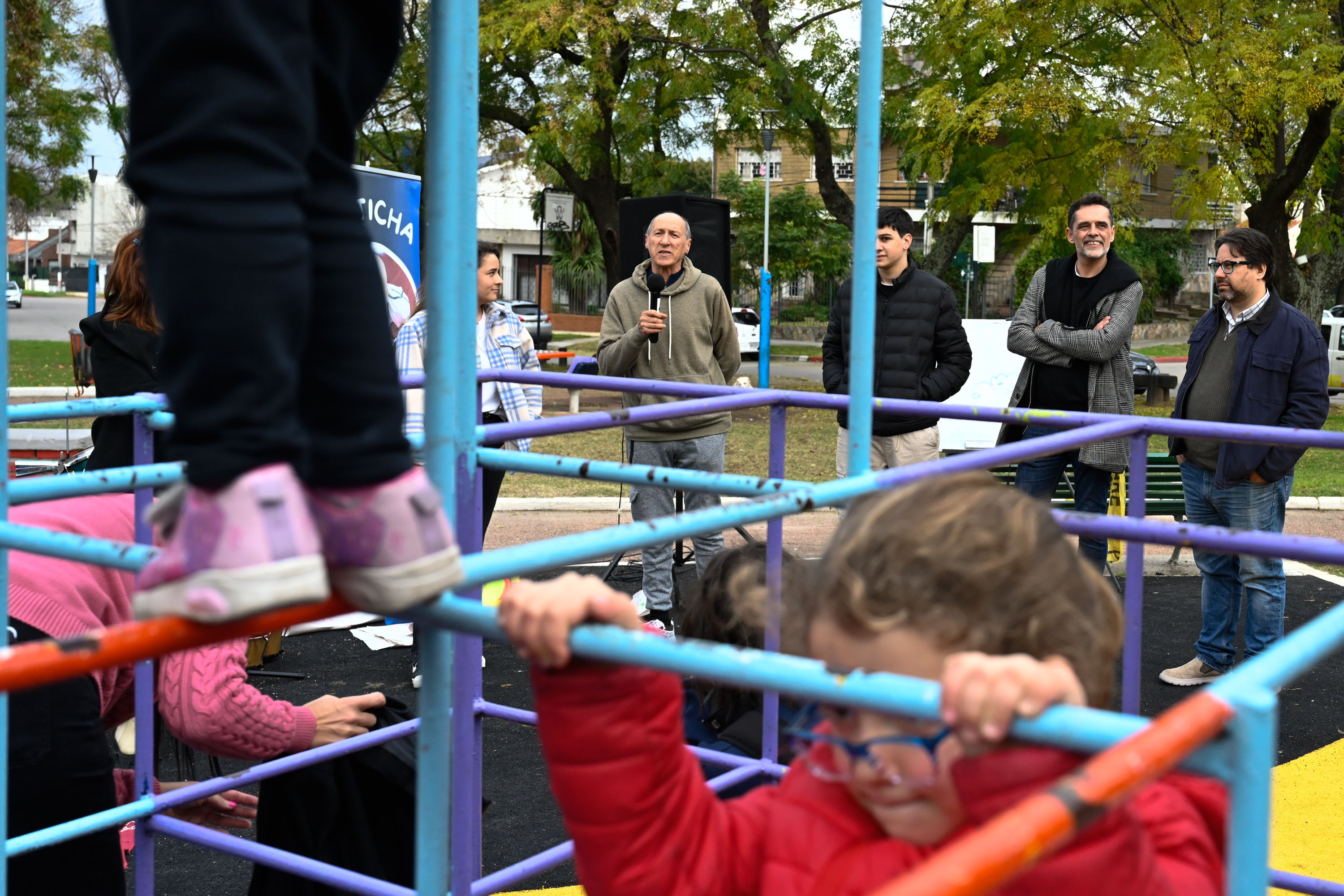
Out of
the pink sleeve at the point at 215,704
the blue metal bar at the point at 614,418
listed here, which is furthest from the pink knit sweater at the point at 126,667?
the blue metal bar at the point at 614,418

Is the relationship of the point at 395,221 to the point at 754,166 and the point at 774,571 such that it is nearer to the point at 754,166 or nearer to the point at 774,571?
the point at 774,571

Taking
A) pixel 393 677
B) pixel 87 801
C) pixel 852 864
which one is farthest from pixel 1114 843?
pixel 393 677

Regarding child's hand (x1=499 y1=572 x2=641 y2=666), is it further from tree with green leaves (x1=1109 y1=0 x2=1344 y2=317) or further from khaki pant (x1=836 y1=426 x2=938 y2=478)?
tree with green leaves (x1=1109 y1=0 x2=1344 y2=317)

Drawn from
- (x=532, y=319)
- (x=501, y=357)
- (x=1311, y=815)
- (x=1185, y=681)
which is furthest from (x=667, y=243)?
(x=532, y=319)

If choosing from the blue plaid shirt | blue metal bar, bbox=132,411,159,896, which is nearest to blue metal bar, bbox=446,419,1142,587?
blue metal bar, bbox=132,411,159,896

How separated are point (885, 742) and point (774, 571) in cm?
162

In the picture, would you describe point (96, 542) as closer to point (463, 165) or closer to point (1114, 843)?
point (463, 165)

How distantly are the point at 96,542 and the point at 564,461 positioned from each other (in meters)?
0.75

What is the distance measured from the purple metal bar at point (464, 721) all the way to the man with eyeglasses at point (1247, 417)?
11.8 feet

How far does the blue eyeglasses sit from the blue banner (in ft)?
20.3

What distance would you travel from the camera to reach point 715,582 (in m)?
2.69

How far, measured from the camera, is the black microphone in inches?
238

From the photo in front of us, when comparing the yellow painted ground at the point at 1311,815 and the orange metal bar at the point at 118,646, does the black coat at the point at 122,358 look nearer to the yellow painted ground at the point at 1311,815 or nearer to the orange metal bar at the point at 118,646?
the yellow painted ground at the point at 1311,815

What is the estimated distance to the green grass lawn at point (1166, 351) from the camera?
28453mm
